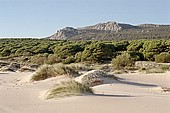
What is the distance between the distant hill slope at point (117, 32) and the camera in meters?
91.1

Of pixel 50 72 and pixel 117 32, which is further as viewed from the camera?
pixel 117 32

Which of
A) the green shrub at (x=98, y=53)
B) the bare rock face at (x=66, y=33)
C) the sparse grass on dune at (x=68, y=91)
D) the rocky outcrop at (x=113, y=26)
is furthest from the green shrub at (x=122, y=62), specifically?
the bare rock face at (x=66, y=33)

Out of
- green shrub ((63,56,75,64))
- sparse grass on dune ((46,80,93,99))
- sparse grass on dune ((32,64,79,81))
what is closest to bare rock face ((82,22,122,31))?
green shrub ((63,56,75,64))

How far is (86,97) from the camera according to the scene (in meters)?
9.49

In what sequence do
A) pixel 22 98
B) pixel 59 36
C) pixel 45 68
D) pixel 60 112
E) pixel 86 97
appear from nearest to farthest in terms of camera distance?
pixel 60 112
pixel 86 97
pixel 22 98
pixel 45 68
pixel 59 36

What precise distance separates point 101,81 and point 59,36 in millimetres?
120377

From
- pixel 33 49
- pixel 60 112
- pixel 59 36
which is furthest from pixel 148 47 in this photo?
pixel 59 36

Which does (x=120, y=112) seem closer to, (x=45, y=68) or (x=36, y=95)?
(x=36, y=95)

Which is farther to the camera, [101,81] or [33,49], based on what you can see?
[33,49]

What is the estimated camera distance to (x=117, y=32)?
10975cm

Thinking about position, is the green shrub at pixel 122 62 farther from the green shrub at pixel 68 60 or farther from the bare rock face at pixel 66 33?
the bare rock face at pixel 66 33

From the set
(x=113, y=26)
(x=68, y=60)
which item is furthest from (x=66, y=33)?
(x=68, y=60)

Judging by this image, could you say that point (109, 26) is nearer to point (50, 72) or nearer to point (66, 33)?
point (66, 33)

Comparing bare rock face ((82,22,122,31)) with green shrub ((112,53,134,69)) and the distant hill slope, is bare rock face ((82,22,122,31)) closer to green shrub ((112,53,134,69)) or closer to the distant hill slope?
the distant hill slope
